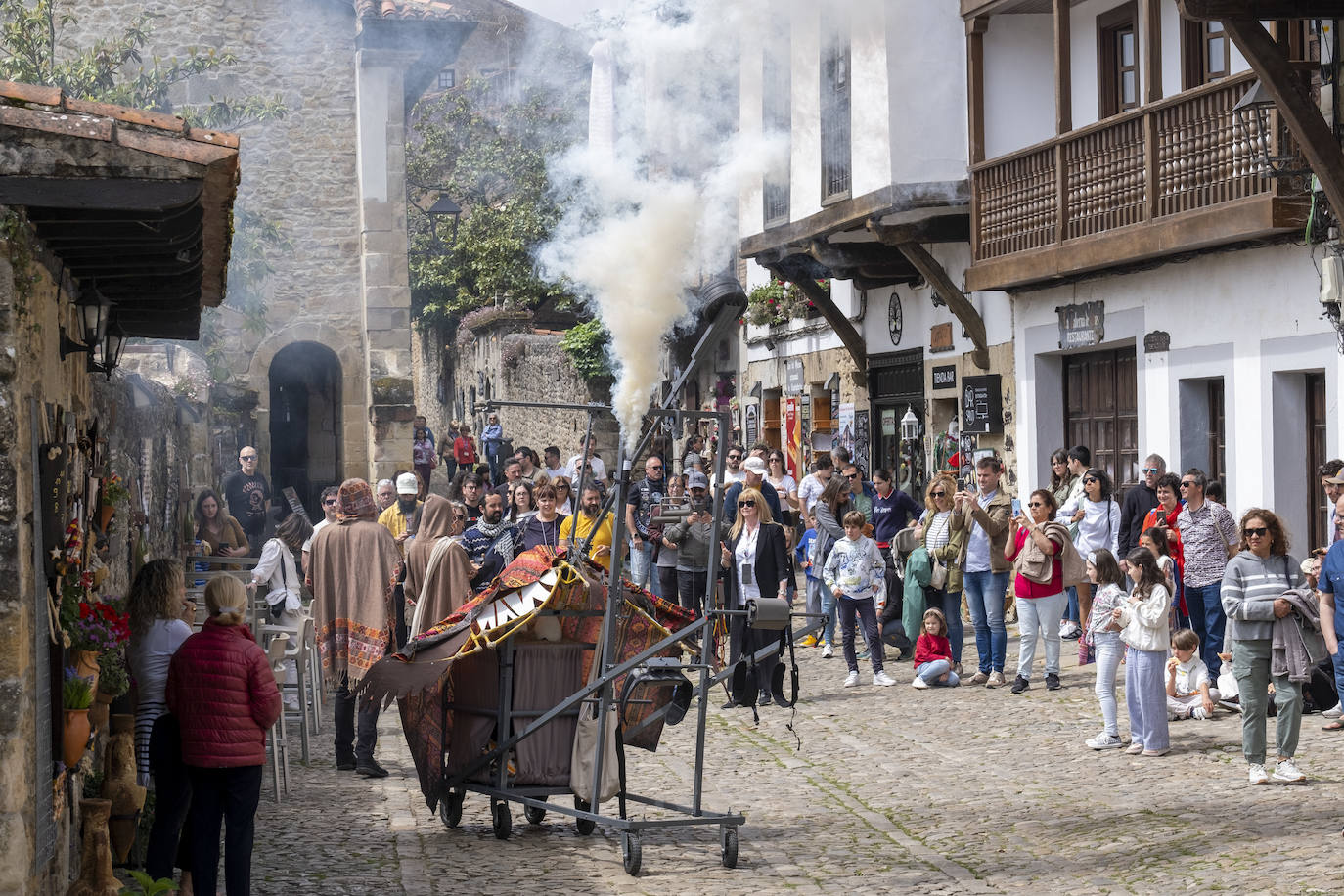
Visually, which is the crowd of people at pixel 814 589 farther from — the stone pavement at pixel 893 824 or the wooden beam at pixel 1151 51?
the wooden beam at pixel 1151 51

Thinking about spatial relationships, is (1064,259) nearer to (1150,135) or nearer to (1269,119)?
(1150,135)

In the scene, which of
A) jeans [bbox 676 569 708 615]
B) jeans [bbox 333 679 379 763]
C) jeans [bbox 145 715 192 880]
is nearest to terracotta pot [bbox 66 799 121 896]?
jeans [bbox 145 715 192 880]

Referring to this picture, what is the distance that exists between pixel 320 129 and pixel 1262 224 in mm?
15657

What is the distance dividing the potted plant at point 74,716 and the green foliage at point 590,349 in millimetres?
24843

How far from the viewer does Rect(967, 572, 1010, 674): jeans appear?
13.6 meters

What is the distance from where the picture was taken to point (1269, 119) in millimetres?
13664

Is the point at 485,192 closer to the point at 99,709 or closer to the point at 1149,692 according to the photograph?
the point at 1149,692

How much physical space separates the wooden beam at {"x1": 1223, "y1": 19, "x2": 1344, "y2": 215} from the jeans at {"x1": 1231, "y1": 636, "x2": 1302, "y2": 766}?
14.6 feet

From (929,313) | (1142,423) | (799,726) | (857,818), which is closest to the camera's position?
(857,818)

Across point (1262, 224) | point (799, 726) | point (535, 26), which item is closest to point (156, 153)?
point (799, 726)

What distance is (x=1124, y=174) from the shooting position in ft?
52.3

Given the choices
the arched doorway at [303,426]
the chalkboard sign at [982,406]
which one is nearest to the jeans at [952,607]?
the chalkboard sign at [982,406]

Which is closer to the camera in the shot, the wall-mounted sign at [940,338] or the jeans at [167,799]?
the jeans at [167,799]

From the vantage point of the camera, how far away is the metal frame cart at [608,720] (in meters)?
7.60
